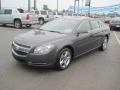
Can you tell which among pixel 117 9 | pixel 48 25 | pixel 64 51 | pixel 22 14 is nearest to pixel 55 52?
pixel 64 51

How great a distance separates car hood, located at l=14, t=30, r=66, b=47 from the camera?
5320mm

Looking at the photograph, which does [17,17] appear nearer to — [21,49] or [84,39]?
[84,39]

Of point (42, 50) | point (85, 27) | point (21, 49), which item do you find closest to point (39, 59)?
point (42, 50)

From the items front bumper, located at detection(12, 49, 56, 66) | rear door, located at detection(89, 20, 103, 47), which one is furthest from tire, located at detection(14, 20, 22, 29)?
front bumper, located at detection(12, 49, 56, 66)

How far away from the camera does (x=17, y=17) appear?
57.0 ft

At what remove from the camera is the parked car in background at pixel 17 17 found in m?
17.3

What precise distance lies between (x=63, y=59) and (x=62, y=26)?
1.31 m

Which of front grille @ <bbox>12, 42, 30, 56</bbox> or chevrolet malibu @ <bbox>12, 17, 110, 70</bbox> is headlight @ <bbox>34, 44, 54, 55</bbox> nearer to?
chevrolet malibu @ <bbox>12, 17, 110, 70</bbox>

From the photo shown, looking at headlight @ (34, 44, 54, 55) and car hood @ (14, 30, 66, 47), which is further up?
car hood @ (14, 30, 66, 47)

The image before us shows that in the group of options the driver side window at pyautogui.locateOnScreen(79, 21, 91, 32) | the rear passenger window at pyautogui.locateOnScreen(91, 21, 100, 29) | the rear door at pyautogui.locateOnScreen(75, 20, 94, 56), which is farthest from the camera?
the rear passenger window at pyautogui.locateOnScreen(91, 21, 100, 29)

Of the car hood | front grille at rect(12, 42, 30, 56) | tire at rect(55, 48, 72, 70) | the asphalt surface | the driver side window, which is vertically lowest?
the asphalt surface

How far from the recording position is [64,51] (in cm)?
573

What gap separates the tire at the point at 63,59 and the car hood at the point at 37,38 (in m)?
0.43

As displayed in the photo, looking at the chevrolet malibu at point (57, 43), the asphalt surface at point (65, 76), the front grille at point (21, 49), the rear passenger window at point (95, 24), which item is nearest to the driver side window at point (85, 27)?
the chevrolet malibu at point (57, 43)
